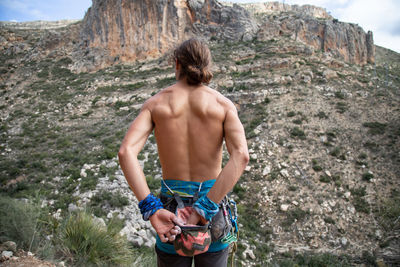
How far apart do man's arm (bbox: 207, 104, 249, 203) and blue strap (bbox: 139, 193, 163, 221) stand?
29cm

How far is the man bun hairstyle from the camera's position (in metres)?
1.45

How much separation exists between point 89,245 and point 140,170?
2351mm

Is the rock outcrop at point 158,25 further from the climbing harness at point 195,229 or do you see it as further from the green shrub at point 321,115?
the climbing harness at point 195,229

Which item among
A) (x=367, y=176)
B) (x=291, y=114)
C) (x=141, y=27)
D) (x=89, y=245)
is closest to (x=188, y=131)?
(x=89, y=245)

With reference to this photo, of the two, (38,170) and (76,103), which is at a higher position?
(76,103)

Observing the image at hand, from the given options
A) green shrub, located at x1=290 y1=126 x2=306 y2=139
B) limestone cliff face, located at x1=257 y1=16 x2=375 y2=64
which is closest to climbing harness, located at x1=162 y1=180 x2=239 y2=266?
green shrub, located at x1=290 y1=126 x2=306 y2=139

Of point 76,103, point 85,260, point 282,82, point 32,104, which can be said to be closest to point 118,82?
point 76,103

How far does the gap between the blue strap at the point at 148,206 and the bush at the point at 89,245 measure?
2.11 m

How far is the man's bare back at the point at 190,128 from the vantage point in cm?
147

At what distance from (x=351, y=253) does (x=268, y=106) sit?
28.1 feet

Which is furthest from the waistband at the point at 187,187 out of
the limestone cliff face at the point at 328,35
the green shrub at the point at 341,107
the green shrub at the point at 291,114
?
the limestone cliff face at the point at 328,35

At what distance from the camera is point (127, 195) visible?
7559mm

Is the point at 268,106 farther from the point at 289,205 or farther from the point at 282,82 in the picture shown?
the point at 289,205

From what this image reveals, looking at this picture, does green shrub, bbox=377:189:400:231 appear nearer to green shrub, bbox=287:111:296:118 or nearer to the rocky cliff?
green shrub, bbox=287:111:296:118
